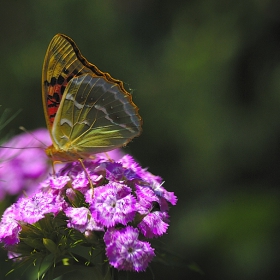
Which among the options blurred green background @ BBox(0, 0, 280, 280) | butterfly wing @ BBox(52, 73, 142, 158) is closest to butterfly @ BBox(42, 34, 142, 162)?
butterfly wing @ BBox(52, 73, 142, 158)

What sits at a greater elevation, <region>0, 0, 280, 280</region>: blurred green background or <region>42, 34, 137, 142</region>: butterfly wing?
<region>42, 34, 137, 142</region>: butterfly wing

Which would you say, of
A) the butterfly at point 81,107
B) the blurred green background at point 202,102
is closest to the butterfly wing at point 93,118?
the butterfly at point 81,107

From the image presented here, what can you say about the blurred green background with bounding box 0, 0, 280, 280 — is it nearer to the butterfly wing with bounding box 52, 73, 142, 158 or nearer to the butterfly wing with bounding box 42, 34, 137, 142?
the butterfly wing with bounding box 52, 73, 142, 158

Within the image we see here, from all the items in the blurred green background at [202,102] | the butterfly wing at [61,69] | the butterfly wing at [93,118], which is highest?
the butterfly wing at [61,69]

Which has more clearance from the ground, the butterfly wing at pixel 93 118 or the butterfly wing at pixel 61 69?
the butterfly wing at pixel 61 69

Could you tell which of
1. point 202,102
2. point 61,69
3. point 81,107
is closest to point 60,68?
point 61,69

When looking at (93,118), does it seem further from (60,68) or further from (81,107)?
(60,68)

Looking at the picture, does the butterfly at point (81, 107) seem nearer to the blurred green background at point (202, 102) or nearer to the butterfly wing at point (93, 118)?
the butterfly wing at point (93, 118)
